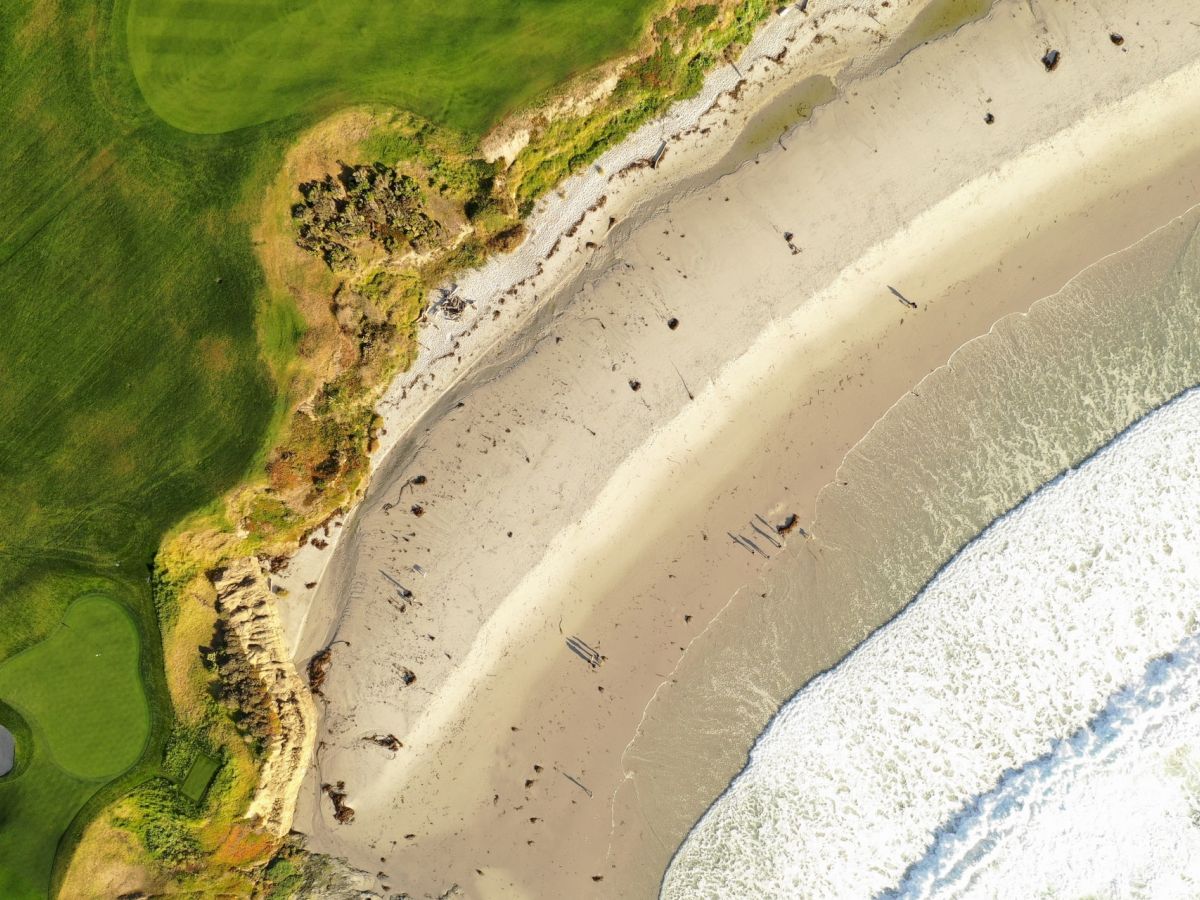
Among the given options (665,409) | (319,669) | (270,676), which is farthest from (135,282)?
(665,409)

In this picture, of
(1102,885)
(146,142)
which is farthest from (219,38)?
(1102,885)

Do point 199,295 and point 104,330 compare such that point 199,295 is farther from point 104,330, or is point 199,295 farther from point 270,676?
point 270,676

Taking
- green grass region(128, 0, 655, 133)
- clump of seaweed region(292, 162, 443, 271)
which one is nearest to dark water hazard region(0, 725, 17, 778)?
clump of seaweed region(292, 162, 443, 271)

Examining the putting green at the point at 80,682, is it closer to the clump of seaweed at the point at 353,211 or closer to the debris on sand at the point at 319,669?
the debris on sand at the point at 319,669

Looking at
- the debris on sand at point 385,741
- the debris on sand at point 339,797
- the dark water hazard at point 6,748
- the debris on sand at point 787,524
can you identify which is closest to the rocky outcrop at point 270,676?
the debris on sand at point 339,797

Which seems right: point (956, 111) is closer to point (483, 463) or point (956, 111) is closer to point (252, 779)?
point (483, 463)
